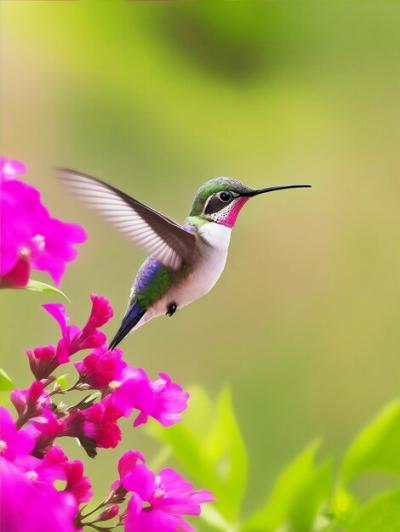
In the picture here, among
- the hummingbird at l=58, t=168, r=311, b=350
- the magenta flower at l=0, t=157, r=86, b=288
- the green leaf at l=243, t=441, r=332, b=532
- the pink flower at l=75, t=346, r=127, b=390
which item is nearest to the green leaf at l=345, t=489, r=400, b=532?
the green leaf at l=243, t=441, r=332, b=532

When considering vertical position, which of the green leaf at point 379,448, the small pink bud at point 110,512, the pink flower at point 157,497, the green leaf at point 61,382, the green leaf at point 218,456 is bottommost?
the green leaf at point 218,456

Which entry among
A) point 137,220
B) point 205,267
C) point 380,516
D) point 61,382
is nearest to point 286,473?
point 380,516

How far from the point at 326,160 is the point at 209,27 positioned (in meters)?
0.69

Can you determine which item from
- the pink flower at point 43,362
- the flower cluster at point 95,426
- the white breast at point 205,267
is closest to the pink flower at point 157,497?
the flower cluster at point 95,426

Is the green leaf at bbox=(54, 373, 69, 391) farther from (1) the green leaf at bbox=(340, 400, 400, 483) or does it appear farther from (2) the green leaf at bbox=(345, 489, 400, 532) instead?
(1) the green leaf at bbox=(340, 400, 400, 483)

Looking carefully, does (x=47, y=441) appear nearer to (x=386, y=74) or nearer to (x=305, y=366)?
(x=305, y=366)

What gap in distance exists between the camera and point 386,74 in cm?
329

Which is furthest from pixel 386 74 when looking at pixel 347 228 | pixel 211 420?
pixel 211 420

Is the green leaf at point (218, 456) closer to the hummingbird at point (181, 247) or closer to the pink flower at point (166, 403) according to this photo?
the hummingbird at point (181, 247)

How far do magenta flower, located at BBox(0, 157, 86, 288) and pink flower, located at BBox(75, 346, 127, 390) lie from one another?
10 centimetres

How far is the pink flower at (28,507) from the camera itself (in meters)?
0.51

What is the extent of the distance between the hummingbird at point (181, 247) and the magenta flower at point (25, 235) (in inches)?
10.8

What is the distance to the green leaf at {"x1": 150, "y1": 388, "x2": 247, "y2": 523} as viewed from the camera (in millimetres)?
1277

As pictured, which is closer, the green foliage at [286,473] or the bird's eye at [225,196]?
the bird's eye at [225,196]
